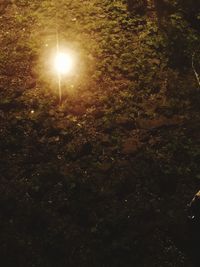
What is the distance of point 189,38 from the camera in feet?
22.5

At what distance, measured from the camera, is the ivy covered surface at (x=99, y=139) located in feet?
14.0

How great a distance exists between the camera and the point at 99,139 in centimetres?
530

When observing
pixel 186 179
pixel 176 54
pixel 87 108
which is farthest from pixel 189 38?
pixel 186 179

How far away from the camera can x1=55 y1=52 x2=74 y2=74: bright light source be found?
6285mm

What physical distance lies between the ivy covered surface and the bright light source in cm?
13

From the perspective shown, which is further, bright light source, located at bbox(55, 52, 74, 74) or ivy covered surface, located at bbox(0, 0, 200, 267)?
bright light source, located at bbox(55, 52, 74, 74)

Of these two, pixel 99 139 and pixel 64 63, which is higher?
pixel 64 63

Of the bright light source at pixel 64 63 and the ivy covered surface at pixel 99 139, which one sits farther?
the bright light source at pixel 64 63

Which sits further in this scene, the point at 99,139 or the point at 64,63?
the point at 64,63

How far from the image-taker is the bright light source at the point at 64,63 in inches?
247

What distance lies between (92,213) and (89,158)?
829mm

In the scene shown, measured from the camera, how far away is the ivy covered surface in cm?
428

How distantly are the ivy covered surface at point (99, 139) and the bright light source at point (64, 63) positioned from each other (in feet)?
0.42

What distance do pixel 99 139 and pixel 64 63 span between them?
1.76 meters
